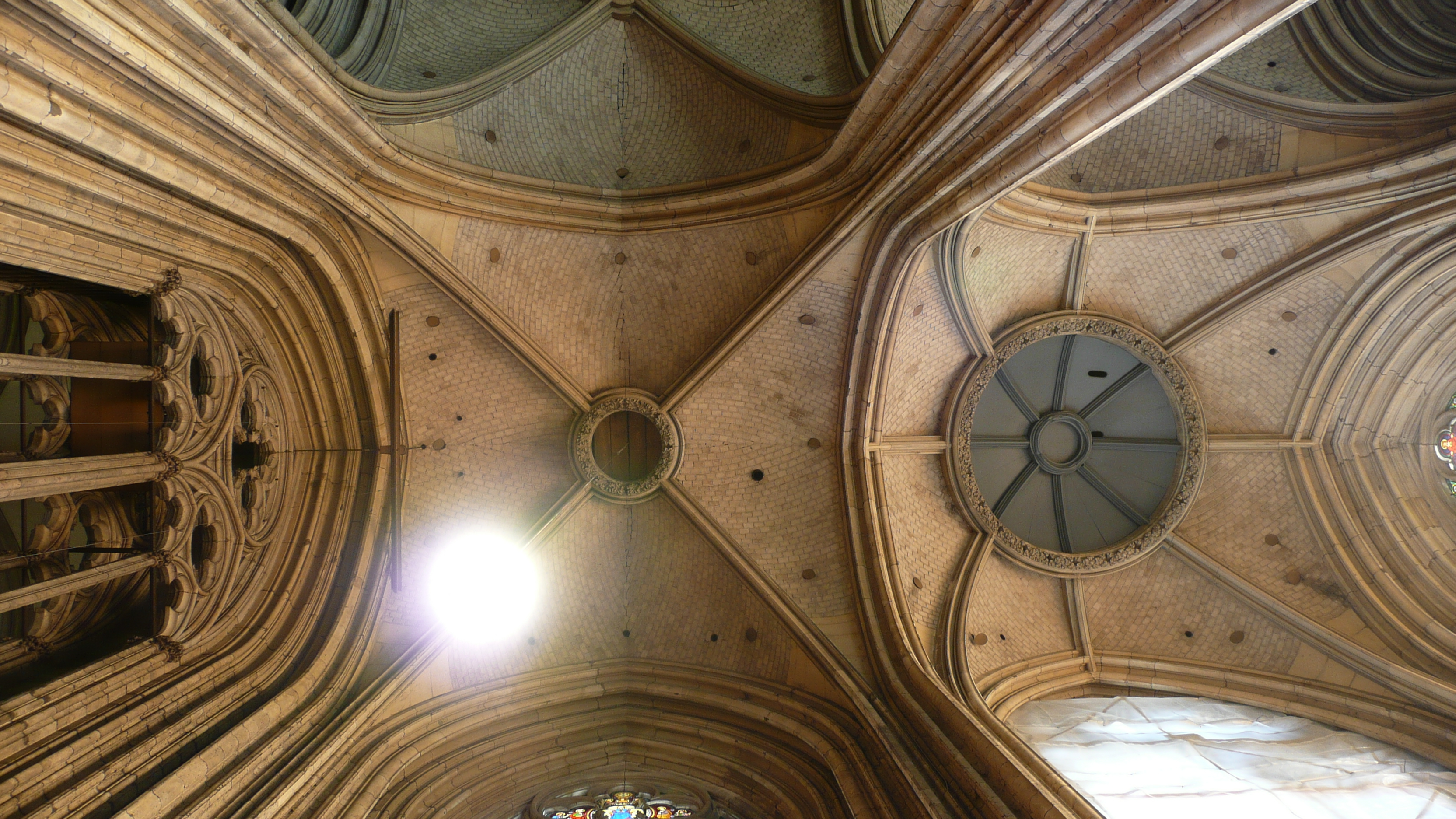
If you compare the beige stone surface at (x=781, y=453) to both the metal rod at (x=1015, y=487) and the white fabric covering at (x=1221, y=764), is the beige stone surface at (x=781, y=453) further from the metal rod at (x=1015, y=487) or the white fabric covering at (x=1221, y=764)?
the white fabric covering at (x=1221, y=764)

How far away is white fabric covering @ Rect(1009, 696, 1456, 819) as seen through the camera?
709cm

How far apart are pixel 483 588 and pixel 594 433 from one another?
8.33 ft

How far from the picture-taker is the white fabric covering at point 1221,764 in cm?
709

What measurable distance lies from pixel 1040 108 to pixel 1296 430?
7.60 metres

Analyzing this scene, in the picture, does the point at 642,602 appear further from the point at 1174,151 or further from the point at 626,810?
the point at 1174,151

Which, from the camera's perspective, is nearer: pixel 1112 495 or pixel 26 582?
pixel 26 582

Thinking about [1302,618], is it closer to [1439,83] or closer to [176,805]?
[1439,83]

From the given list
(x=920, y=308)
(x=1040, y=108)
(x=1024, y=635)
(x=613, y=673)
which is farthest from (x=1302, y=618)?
(x=613, y=673)

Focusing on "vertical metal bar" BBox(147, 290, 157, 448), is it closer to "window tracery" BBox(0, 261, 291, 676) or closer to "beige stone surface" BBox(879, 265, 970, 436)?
"window tracery" BBox(0, 261, 291, 676)

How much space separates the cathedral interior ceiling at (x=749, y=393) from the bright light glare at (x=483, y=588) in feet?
0.62

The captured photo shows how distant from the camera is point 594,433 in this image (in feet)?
35.6

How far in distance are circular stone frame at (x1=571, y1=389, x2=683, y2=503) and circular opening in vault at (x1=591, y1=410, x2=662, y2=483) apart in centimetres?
14

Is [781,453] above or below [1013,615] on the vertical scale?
above

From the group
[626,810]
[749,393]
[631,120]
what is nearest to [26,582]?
[626,810]
